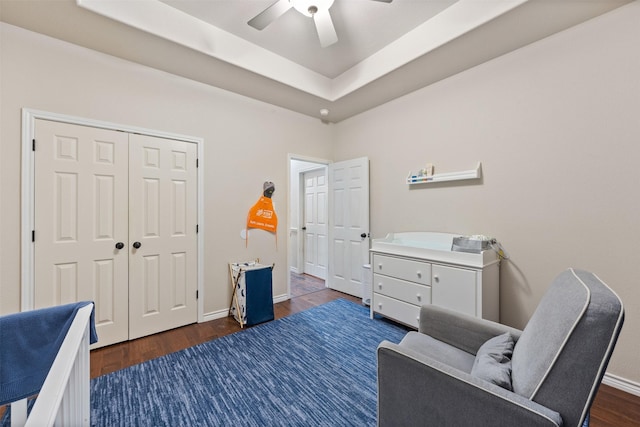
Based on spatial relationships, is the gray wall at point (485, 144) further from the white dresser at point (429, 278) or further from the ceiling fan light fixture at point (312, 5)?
the ceiling fan light fixture at point (312, 5)

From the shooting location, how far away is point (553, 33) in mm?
2209

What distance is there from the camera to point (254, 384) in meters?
1.96

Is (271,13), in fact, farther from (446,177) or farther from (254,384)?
(254,384)

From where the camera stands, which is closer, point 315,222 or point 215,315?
point 215,315

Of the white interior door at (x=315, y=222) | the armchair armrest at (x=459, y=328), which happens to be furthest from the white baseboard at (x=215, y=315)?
the armchair armrest at (x=459, y=328)

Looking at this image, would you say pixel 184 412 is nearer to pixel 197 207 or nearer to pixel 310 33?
pixel 197 207

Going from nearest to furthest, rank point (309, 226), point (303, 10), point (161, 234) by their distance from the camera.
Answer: point (303, 10)
point (161, 234)
point (309, 226)

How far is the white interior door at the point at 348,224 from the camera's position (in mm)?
3775

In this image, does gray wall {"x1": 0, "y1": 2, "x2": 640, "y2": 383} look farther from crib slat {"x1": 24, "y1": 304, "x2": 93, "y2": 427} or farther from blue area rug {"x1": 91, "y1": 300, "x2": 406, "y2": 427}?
crib slat {"x1": 24, "y1": 304, "x2": 93, "y2": 427}

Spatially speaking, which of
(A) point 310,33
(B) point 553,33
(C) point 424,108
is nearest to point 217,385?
(A) point 310,33

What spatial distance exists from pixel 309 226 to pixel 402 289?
8.65ft

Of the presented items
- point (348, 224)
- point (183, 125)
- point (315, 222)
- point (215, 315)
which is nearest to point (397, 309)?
point (348, 224)

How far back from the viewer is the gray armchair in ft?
2.85

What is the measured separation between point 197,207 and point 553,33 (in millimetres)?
3698
